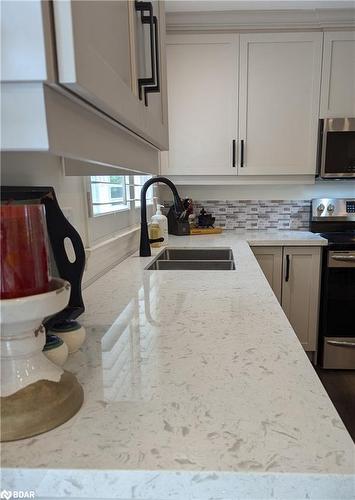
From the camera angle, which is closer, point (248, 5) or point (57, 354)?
point (57, 354)

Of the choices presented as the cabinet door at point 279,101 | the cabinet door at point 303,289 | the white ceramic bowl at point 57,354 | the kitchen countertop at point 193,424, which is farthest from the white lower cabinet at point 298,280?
the white ceramic bowl at point 57,354

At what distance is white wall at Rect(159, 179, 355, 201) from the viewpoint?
2779 millimetres

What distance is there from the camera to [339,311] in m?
2.30

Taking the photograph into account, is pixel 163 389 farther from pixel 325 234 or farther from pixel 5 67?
pixel 325 234

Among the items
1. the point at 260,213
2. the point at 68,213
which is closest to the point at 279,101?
the point at 260,213

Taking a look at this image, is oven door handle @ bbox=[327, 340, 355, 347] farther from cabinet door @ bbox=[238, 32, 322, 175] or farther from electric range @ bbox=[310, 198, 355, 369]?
cabinet door @ bbox=[238, 32, 322, 175]

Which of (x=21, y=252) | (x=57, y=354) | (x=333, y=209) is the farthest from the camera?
(x=333, y=209)

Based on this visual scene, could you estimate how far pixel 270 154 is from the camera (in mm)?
2514

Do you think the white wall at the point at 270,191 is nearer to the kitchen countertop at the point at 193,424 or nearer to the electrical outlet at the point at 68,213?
the electrical outlet at the point at 68,213

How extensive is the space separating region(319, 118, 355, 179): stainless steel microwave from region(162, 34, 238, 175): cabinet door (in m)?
0.63

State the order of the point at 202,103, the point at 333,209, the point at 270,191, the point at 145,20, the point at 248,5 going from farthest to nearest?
the point at 270,191
the point at 333,209
the point at 202,103
the point at 248,5
the point at 145,20

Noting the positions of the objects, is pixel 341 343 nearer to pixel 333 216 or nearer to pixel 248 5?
pixel 333 216

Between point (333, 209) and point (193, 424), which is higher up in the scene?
point (333, 209)

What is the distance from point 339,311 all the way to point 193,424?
2.13 meters
